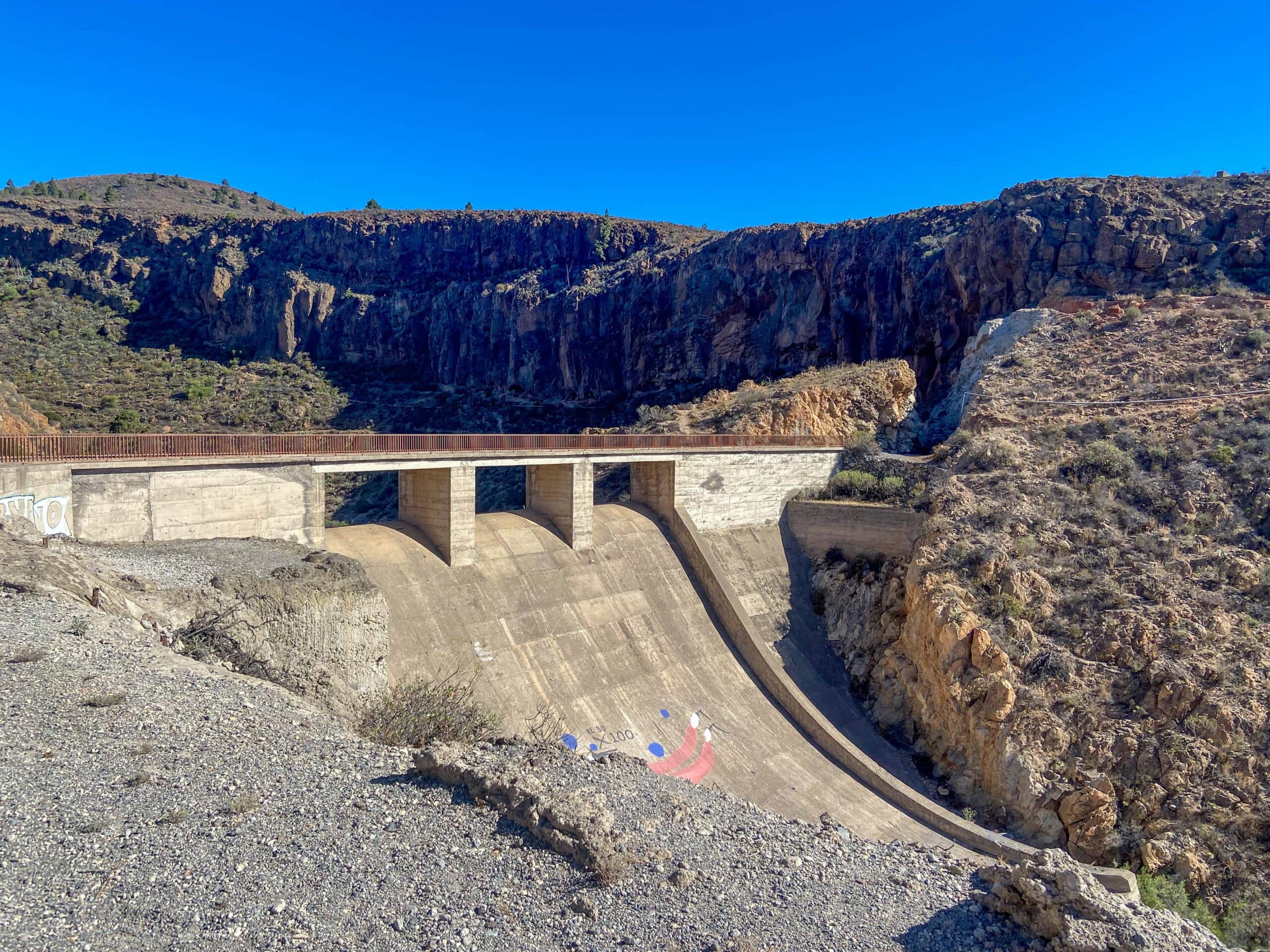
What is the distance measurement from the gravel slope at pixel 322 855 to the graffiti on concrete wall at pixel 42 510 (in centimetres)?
416

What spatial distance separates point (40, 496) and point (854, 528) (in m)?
23.2

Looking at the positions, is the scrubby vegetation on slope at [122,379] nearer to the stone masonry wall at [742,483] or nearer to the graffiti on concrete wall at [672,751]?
the stone masonry wall at [742,483]

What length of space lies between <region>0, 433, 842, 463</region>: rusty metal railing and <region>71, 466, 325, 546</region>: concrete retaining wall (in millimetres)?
398

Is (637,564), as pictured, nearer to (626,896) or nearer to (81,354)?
(626,896)

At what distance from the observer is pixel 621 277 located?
7019 centimetres

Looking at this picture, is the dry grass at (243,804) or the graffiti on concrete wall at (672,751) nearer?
the dry grass at (243,804)

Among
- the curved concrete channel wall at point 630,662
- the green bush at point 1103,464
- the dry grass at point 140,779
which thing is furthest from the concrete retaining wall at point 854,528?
the dry grass at point 140,779

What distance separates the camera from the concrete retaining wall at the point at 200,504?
46.7 ft

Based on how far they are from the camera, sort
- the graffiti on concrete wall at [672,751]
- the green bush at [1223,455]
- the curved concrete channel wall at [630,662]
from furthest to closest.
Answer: the green bush at [1223,455]
the graffiti on concrete wall at [672,751]
the curved concrete channel wall at [630,662]

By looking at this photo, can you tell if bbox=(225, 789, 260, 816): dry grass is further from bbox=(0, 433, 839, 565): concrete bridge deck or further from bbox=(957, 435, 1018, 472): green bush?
bbox=(957, 435, 1018, 472): green bush

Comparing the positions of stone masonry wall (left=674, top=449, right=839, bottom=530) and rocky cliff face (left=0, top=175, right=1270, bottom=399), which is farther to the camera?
rocky cliff face (left=0, top=175, right=1270, bottom=399)

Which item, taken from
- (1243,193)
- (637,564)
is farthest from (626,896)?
(1243,193)

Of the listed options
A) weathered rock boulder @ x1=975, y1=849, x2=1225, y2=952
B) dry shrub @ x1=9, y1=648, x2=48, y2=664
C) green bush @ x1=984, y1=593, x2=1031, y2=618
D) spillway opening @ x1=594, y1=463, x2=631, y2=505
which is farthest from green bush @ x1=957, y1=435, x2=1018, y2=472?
dry shrub @ x1=9, y1=648, x2=48, y2=664

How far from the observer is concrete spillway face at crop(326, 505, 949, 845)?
1856 cm
